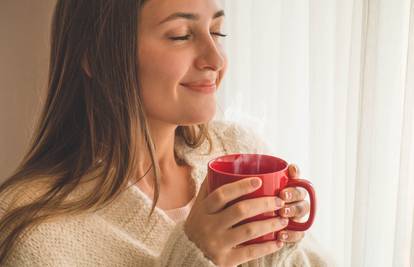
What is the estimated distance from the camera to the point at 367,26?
95 cm

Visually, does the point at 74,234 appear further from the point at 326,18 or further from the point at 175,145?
the point at 326,18

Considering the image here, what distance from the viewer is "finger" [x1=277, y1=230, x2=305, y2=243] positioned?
2.35 ft

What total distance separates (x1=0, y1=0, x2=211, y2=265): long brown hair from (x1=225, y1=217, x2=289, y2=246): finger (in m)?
0.30

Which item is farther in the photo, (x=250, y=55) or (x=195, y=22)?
(x=250, y=55)

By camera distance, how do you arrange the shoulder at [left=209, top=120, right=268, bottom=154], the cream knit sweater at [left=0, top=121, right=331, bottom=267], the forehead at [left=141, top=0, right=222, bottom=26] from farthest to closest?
1. the shoulder at [left=209, top=120, right=268, bottom=154]
2. the forehead at [left=141, top=0, right=222, bottom=26]
3. the cream knit sweater at [left=0, top=121, right=331, bottom=267]

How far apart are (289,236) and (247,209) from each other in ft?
0.45

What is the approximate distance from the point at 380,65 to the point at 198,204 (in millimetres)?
500

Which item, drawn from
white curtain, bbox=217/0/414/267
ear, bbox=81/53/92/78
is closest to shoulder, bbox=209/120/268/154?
white curtain, bbox=217/0/414/267

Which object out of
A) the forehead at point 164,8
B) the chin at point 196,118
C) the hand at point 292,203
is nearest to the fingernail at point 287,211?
the hand at point 292,203

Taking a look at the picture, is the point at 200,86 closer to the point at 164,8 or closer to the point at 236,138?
the point at 164,8

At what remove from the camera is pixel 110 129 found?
37.7 inches

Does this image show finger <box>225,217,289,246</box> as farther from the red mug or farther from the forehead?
the forehead

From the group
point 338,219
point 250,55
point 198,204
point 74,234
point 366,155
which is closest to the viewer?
point 198,204

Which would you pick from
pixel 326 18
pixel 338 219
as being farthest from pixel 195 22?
pixel 338 219
